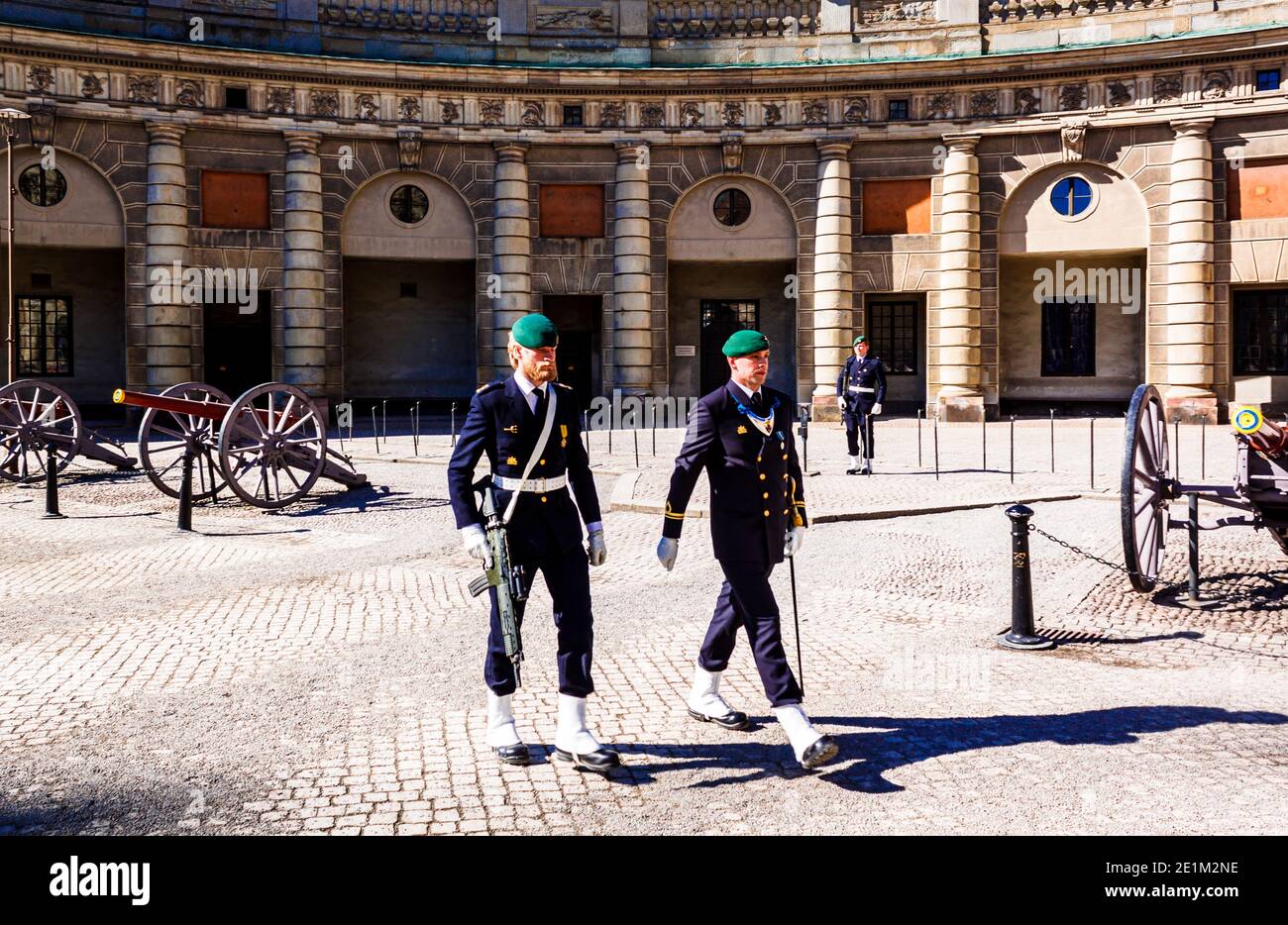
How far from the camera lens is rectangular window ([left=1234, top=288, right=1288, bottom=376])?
2722 cm

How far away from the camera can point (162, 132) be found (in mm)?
26828

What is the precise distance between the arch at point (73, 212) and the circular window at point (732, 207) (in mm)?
13655

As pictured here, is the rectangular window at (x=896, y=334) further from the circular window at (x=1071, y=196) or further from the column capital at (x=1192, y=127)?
the column capital at (x=1192, y=127)

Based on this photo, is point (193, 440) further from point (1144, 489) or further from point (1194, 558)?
point (1194, 558)

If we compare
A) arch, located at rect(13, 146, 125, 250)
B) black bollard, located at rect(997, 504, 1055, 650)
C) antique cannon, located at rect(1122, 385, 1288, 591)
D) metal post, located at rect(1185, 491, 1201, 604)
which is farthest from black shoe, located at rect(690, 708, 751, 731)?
arch, located at rect(13, 146, 125, 250)

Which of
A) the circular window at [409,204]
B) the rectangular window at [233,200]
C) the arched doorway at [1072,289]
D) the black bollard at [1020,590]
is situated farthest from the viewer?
the circular window at [409,204]

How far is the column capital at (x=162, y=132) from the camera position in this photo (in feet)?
87.9

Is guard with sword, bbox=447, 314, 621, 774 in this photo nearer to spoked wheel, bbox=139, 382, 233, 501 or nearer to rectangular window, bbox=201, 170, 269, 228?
spoked wheel, bbox=139, 382, 233, 501

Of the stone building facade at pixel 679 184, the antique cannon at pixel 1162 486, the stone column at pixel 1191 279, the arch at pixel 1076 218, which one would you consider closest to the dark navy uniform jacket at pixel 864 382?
the antique cannon at pixel 1162 486

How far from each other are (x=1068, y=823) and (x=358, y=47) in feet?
90.6

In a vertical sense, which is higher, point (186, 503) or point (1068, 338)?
point (1068, 338)

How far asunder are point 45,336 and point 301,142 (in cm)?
787

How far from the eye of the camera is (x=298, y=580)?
10367mm

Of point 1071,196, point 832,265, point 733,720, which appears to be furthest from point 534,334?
point 1071,196
